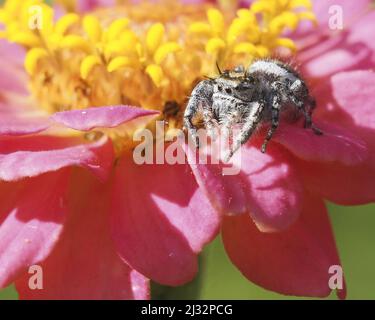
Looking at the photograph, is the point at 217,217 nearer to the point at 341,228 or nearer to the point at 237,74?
the point at 237,74

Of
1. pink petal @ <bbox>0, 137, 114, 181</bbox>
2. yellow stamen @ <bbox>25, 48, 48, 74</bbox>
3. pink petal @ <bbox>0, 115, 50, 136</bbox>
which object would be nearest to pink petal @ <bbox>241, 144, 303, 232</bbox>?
pink petal @ <bbox>0, 137, 114, 181</bbox>

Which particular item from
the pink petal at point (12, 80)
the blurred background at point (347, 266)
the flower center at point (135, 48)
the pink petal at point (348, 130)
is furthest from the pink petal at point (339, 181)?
the blurred background at point (347, 266)

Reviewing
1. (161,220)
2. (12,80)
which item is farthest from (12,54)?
(161,220)

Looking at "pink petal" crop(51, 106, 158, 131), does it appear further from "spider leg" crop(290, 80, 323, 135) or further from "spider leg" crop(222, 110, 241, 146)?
"spider leg" crop(290, 80, 323, 135)

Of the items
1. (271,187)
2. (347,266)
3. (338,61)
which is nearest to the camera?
(271,187)

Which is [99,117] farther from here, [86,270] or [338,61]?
[338,61]

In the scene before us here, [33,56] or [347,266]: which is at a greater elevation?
[33,56]

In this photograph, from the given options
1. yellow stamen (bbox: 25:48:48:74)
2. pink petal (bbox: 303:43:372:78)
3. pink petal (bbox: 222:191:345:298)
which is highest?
yellow stamen (bbox: 25:48:48:74)

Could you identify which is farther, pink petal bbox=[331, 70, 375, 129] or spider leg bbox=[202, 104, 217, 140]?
pink petal bbox=[331, 70, 375, 129]
